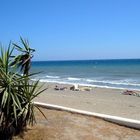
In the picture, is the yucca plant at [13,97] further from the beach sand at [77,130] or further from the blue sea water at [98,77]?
the blue sea water at [98,77]

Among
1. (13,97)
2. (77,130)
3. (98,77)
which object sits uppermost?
(13,97)

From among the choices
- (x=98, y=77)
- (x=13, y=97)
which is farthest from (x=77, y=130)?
(x=98, y=77)

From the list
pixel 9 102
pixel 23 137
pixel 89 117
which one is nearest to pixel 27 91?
pixel 9 102

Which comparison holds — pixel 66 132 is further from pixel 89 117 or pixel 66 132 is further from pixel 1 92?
pixel 1 92

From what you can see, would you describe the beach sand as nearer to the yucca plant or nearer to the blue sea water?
the yucca plant

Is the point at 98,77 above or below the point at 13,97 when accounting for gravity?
below

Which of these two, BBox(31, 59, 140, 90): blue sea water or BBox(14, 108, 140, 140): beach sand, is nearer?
BBox(14, 108, 140, 140): beach sand

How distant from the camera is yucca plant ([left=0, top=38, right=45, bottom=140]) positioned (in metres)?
7.64

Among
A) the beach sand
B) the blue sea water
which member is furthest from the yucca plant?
the blue sea water

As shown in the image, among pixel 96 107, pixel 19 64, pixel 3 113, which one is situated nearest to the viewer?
pixel 3 113

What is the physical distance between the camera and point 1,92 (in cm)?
765

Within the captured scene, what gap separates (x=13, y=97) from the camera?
7.61 metres

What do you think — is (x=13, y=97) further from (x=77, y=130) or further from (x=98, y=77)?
(x=98, y=77)

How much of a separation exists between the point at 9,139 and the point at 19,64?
191cm
